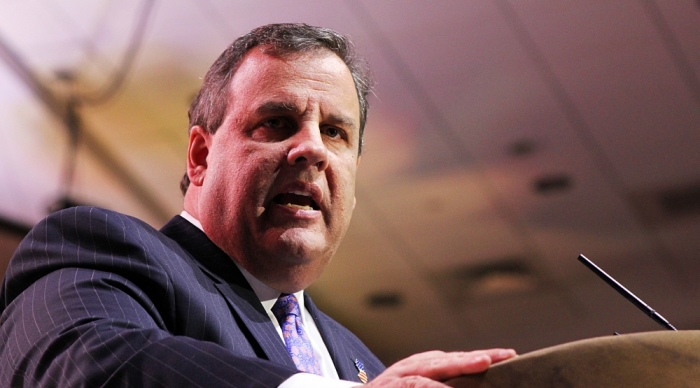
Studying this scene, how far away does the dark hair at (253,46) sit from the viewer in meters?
1.97

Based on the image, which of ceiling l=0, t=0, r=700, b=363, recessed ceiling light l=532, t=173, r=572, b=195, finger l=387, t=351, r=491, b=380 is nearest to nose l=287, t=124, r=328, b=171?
finger l=387, t=351, r=491, b=380

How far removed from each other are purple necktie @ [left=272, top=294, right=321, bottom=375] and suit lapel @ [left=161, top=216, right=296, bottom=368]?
9 centimetres

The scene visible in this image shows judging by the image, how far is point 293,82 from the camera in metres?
1.88

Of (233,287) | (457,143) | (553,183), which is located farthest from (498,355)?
(553,183)

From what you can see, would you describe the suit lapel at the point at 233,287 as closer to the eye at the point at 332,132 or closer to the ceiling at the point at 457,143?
the eye at the point at 332,132

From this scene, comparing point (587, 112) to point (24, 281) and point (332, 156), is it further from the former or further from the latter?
point (24, 281)

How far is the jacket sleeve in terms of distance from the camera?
109 centimetres

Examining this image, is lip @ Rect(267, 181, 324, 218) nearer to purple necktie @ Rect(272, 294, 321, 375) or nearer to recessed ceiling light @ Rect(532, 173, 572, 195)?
purple necktie @ Rect(272, 294, 321, 375)

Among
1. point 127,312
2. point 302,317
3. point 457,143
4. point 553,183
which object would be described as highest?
point 127,312

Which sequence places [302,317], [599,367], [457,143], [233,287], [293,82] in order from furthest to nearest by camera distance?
[457,143] → [302,317] → [293,82] → [233,287] → [599,367]

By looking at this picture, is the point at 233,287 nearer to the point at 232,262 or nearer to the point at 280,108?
the point at 232,262

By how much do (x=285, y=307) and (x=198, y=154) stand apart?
0.47 m

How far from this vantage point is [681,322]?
556 centimetres

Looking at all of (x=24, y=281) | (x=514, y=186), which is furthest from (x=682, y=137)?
(x=24, y=281)
